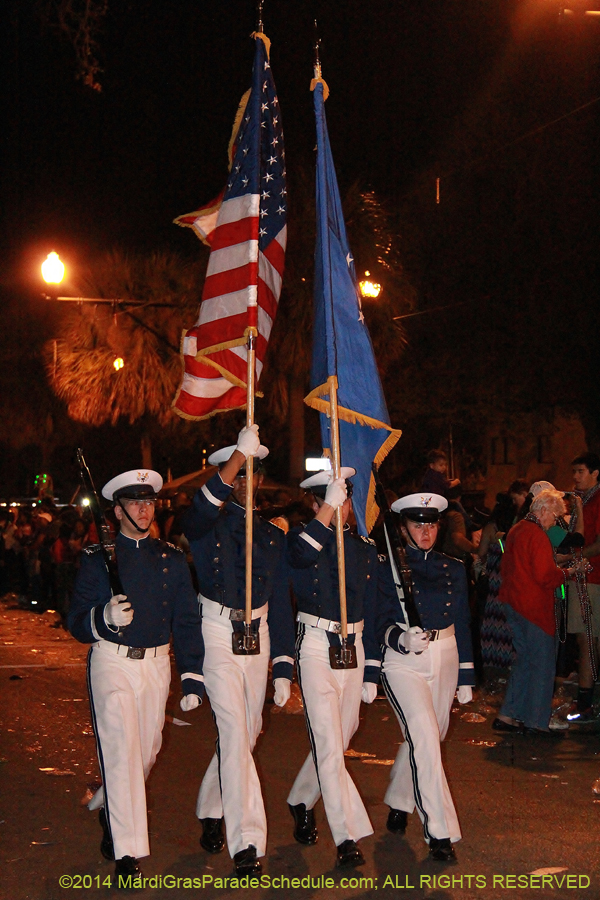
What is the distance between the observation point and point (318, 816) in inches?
269

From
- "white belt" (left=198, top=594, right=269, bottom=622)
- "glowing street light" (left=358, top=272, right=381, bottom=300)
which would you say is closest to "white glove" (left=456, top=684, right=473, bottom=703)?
"white belt" (left=198, top=594, right=269, bottom=622)

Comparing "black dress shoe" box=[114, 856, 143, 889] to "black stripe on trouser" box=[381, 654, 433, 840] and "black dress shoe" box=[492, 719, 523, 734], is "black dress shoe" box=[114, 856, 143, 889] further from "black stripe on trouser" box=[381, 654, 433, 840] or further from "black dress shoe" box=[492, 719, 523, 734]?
"black dress shoe" box=[492, 719, 523, 734]

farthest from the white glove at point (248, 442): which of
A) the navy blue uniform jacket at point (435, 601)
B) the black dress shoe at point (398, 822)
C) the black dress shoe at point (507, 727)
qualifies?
the black dress shoe at point (507, 727)

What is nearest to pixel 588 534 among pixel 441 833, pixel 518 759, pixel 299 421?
pixel 518 759

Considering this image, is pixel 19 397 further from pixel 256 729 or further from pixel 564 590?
pixel 256 729

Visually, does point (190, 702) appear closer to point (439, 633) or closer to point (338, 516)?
point (338, 516)

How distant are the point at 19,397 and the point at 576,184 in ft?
68.0

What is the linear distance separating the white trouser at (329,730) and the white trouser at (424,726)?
0.81ft

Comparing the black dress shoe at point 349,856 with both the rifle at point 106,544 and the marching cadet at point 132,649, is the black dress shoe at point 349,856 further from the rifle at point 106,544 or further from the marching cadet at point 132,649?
the rifle at point 106,544

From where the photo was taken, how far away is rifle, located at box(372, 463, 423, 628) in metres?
6.17

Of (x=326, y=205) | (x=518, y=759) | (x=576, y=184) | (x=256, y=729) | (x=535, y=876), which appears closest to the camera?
(x=535, y=876)

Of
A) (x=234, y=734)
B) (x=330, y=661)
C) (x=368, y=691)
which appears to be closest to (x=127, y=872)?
(x=234, y=734)

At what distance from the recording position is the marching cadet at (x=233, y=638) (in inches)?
223

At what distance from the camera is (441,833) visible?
18.8 ft
